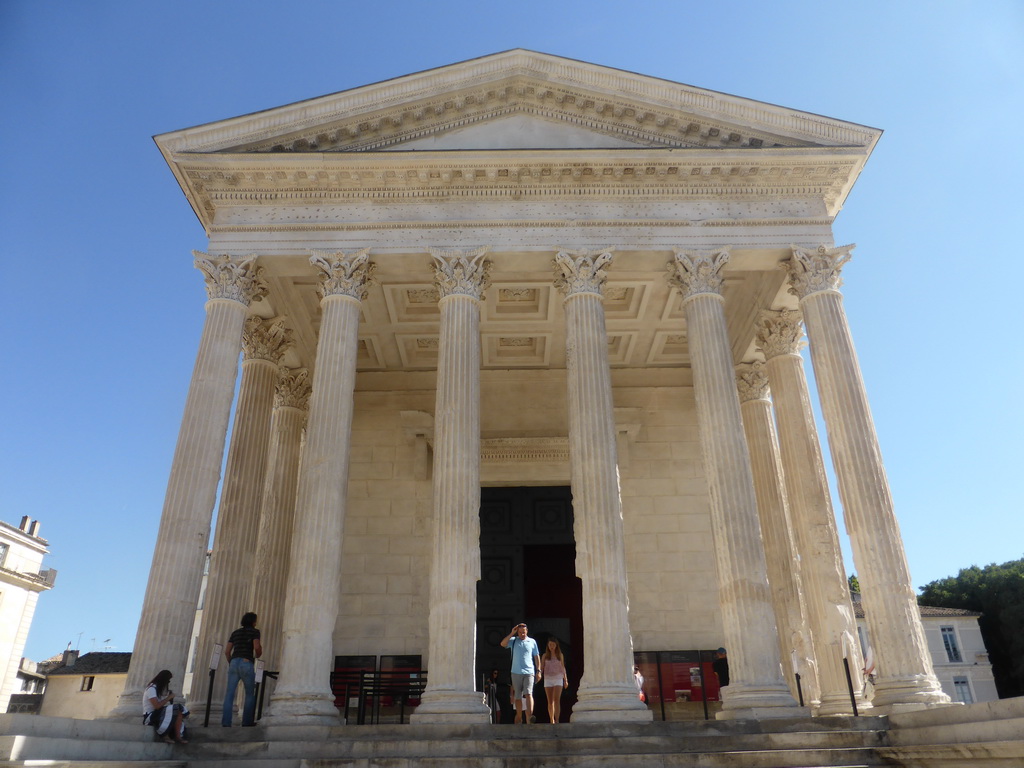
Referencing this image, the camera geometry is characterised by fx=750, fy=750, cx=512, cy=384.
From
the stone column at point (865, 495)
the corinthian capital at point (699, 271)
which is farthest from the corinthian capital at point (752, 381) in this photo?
the corinthian capital at point (699, 271)

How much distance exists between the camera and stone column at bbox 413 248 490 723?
462 inches

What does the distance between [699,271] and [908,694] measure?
808cm

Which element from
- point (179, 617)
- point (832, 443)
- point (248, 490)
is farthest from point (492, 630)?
point (832, 443)

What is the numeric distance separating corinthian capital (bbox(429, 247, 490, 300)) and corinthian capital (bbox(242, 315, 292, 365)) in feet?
14.9

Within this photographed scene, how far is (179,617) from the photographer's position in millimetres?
12281

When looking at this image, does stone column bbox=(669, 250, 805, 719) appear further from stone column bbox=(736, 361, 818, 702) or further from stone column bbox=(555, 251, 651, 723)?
stone column bbox=(736, 361, 818, 702)

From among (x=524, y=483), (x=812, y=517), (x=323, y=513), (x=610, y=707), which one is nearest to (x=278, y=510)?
(x=323, y=513)

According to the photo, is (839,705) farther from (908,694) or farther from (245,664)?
Answer: (245,664)

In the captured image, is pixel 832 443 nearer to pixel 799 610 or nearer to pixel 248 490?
pixel 799 610

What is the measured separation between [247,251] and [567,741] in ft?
35.4

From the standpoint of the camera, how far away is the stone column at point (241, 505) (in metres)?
14.3

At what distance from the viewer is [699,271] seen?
1483 centimetres

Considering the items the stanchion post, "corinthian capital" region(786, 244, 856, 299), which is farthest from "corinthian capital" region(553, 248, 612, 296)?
the stanchion post

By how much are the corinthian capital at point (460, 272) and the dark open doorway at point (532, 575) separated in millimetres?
7092
